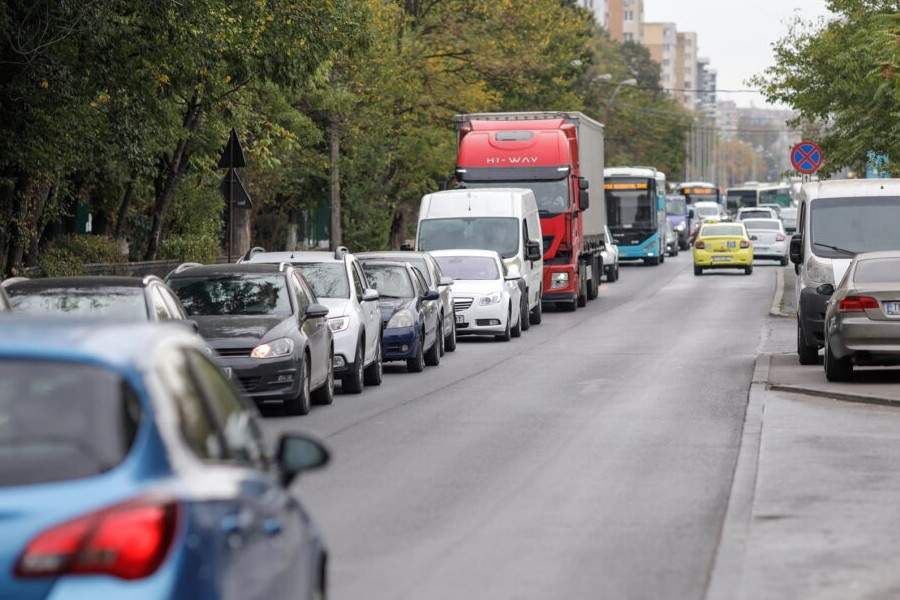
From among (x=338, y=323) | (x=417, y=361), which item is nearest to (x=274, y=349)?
(x=338, y=323)

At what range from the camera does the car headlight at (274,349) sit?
17891 mm

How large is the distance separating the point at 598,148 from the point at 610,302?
4.22 meters

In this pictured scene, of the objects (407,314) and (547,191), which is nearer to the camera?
(407,314)

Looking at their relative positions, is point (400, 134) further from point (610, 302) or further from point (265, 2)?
point (265, 2)

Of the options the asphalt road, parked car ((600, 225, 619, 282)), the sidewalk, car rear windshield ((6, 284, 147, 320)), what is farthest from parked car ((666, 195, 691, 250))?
car rear windshield ((6, 284, 147, 320))

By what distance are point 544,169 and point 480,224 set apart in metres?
4.36

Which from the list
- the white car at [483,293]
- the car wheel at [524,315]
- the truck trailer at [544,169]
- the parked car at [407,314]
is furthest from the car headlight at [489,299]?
the truck trailer at [544,169]

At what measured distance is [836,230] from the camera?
989 inches

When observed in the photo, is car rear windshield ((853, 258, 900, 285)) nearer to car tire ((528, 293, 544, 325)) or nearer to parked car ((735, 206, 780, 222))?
car tire ((528, 293, 544, 325))

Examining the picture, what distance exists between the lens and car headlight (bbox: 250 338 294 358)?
1789 centimetres

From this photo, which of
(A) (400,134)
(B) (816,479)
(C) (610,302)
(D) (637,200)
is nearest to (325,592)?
(B) (816,479)

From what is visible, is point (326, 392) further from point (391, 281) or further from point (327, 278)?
point (391, 281)

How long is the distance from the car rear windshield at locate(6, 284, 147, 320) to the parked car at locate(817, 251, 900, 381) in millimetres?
8657

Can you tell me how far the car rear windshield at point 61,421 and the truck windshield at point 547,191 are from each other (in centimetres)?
3458
